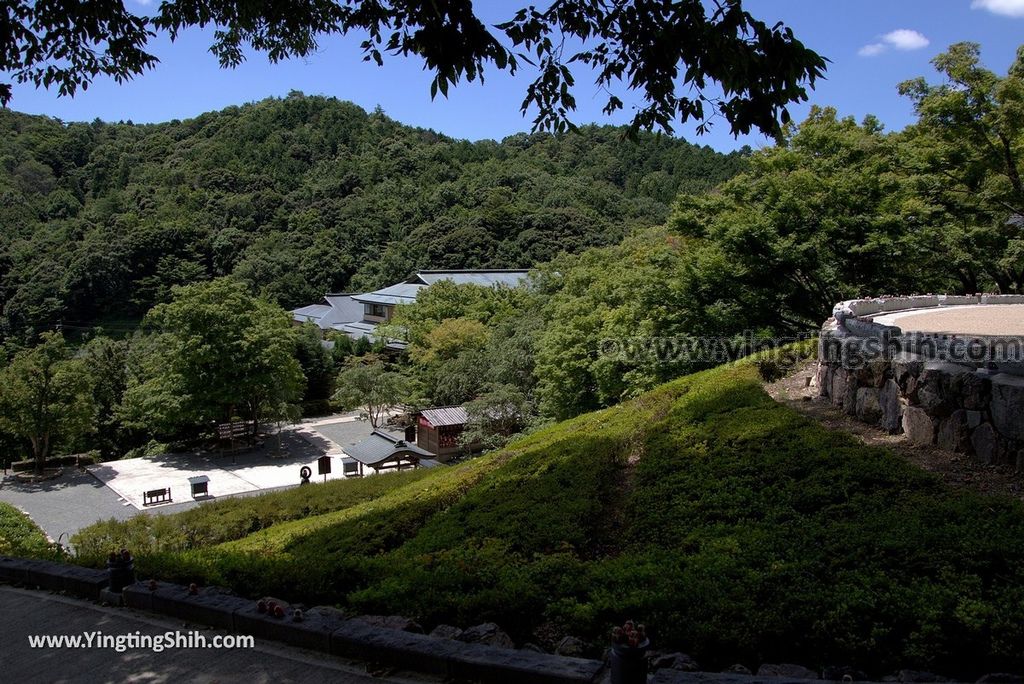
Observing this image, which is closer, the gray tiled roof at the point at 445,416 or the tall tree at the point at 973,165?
the tall tree at the point at 973,165

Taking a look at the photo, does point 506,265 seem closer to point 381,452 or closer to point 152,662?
point 381,452

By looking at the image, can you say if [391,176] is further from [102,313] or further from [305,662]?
[305,662]

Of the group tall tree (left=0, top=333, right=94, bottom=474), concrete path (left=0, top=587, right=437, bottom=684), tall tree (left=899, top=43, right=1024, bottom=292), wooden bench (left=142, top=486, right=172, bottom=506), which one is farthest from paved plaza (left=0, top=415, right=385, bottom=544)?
tall tree (left=899, top=43, right=1024, bottom=292)

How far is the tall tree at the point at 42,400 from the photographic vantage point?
22188mm

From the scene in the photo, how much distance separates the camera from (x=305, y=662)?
4395 millimetres

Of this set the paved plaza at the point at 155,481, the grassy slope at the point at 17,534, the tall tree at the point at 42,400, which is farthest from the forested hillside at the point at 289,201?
the grassy slope at the point at 17,534

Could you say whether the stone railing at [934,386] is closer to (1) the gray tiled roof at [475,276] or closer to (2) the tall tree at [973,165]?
(2) the tall tree at [973,165]

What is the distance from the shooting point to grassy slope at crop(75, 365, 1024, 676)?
3.99 metres

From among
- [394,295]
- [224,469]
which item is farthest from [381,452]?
[394,295]

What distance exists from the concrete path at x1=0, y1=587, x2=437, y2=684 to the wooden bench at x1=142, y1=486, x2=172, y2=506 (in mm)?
15192

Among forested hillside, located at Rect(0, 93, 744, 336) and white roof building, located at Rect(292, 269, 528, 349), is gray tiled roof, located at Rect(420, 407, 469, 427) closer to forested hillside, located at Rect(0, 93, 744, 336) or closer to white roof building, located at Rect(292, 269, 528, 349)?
white roof building, located at Rect(292, 269, 528, 349)

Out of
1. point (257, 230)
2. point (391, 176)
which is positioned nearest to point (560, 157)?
point (391, 176)

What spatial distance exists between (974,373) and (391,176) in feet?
239

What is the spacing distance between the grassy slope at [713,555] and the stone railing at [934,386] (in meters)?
0.78
